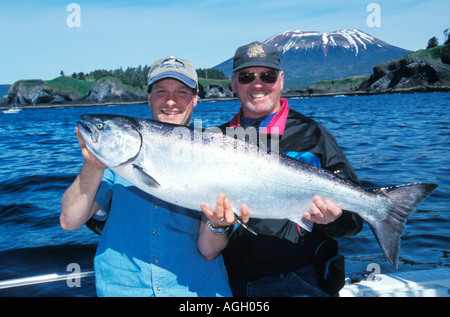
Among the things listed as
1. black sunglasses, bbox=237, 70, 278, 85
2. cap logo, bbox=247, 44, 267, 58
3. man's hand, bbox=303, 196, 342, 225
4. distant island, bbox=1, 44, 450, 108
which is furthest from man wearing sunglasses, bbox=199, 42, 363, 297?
distant island, bbox=1, 44, 450, 108

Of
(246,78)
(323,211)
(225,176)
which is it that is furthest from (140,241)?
(246,78)

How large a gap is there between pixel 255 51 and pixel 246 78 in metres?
0.36

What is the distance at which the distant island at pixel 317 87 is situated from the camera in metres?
120

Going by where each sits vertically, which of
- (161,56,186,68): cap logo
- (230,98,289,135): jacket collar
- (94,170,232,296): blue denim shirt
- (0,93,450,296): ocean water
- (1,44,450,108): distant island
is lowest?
(0,93,450,296): ocean water

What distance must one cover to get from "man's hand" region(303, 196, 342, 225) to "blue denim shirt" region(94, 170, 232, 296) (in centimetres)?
109

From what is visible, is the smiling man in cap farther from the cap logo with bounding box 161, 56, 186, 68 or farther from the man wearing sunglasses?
the cap logo with bounding box 161, 56, 186, 68

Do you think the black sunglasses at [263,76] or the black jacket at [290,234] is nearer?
the black jacket at [290,234]

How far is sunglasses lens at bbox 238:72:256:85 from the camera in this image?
4324 millimetres

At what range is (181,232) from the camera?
336 cm

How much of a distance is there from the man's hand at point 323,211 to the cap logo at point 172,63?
6.74ft

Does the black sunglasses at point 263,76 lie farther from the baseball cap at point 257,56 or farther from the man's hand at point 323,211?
the man's hand at point 323,211

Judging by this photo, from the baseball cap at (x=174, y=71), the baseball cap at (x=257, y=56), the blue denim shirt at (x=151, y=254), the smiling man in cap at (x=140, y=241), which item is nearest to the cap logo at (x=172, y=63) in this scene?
the baseball cap at (x=174, y=71)

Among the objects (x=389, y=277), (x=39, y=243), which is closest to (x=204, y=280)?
(x=389, y=277)
